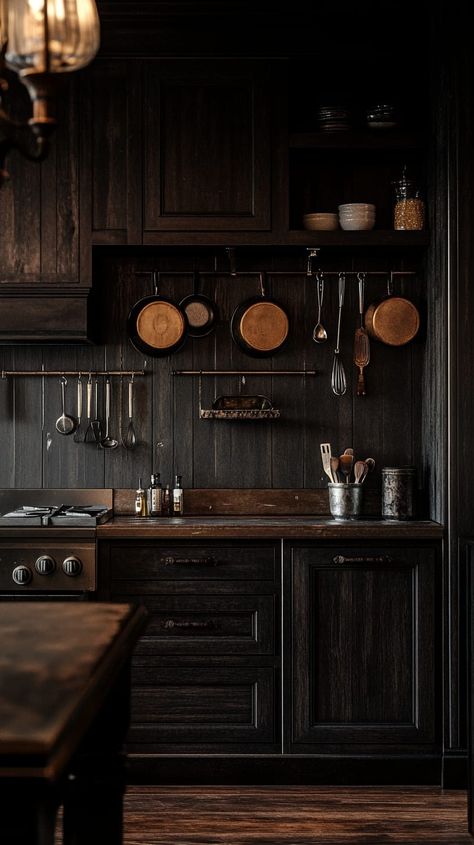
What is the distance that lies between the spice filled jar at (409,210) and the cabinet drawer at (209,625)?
1532 mm

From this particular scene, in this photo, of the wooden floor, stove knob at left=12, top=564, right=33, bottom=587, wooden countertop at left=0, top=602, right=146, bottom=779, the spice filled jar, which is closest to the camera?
wooden countertop at left=0, top=602, right=146, bottom=779

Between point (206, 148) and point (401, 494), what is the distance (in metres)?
1.52

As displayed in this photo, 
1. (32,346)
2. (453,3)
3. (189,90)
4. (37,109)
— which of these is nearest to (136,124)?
(189,90)

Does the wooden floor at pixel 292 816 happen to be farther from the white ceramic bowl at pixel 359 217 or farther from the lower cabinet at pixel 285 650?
the white ceramic bowl at pixel 359 217

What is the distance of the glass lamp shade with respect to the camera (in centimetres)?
148

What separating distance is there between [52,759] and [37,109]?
1037 mm

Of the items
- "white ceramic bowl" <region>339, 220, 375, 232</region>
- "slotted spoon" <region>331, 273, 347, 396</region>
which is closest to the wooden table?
"slotted spoon" <region>331, 273, 347, 396</region>

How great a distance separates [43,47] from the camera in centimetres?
148

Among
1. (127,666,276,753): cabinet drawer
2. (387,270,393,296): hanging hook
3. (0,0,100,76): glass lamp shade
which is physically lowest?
(127,666,276,753): cabinet drawer

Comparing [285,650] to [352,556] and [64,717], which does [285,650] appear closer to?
[352,556]

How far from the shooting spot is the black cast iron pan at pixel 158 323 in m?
3.71

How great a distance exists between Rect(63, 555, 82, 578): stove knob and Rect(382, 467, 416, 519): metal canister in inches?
46.1

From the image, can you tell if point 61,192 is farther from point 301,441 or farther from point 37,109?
point 37,109

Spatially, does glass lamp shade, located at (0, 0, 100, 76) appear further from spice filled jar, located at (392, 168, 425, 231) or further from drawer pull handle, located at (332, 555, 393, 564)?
spice filled jar, located at (392, 168, 425, 231)
